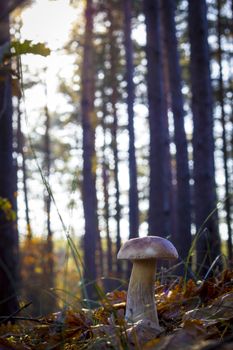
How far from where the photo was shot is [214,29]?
16094 millimetres

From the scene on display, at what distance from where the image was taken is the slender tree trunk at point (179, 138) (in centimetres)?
964

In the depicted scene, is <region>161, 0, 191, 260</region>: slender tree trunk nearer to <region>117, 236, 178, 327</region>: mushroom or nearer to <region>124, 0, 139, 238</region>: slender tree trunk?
<region>124, 0, 139, 238</region>: slender tree trunk

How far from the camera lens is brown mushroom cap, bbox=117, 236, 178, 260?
205 cm

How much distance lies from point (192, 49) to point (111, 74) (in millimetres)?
10467

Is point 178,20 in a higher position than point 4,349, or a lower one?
higher

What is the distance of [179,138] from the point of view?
10.3 meters

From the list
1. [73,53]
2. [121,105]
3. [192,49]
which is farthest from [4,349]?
[121,105]

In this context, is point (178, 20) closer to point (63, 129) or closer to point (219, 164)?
point (63, 129)

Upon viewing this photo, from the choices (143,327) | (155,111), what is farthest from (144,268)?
(155,111)

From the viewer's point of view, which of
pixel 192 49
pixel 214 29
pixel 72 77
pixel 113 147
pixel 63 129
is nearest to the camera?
pixel 192 49

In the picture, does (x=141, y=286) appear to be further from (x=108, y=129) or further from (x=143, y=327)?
(x=108, y=129)

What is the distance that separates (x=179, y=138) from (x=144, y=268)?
8.25 m

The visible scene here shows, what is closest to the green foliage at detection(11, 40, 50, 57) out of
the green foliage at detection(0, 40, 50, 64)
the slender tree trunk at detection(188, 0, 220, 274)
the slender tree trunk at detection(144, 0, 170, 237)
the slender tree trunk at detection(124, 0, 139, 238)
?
the green foliage at detection(0, 40, 50, 64)

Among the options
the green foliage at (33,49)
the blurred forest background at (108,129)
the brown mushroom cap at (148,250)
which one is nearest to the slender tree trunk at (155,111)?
the blurred forest background at (108,129)
